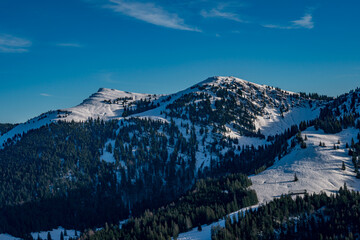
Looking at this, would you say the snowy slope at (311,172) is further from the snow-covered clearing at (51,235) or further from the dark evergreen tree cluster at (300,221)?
the snow-covered clearing at (51,235)

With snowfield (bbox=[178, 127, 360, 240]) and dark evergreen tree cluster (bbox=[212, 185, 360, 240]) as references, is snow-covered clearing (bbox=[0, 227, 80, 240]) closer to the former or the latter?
snowfield (bbox=[178, 127, 360, 240])

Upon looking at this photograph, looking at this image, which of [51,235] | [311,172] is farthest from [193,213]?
[51,235]

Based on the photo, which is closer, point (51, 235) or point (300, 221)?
point (300, 221)

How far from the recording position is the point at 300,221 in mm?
80438

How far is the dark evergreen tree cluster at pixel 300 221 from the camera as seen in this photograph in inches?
2906

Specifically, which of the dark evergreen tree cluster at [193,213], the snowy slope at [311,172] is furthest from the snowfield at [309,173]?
the dark evergreen tree cluster at [193,213]

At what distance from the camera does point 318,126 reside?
17888cm

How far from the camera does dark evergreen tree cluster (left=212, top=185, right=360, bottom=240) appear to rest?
73812mm

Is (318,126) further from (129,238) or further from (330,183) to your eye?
(129,238)

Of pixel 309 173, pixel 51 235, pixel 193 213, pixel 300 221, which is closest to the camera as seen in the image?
pixel 300 221

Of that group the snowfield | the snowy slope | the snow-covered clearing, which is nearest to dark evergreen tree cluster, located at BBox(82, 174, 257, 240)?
the snowfield

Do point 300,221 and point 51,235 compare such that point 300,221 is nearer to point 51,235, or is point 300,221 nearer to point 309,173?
point 309,173

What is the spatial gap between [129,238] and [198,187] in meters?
50.8

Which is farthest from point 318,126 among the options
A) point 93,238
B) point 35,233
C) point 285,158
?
point 35,233
